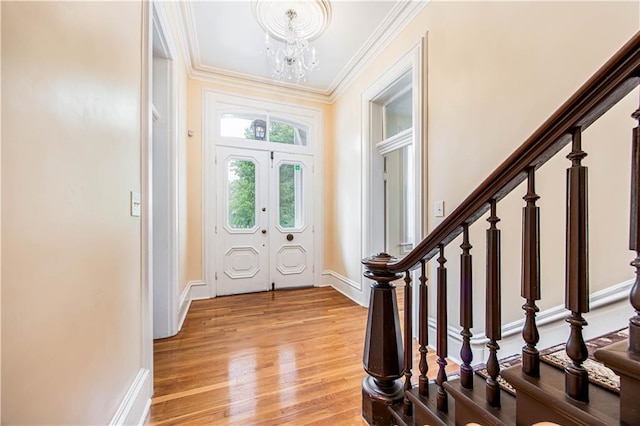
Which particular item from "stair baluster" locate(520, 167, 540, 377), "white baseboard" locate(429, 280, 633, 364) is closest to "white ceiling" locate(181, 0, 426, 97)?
"stair baluster" locate(520, 167, 540, 377)

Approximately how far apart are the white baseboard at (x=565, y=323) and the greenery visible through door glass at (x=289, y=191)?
2.84 meters

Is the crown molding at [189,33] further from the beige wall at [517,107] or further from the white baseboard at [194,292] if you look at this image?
the white baseboard at [194,292]

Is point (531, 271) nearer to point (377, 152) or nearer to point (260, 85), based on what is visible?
point (377, 152)

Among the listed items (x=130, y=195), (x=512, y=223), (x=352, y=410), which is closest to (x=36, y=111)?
(x=130, y=195)

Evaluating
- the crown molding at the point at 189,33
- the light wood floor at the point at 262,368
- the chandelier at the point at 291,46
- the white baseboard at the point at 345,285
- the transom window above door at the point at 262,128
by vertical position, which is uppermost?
the crown molding at the point at 189,33

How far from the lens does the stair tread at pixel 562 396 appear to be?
63cm

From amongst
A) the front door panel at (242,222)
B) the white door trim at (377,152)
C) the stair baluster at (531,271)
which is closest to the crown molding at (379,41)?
the white door trim at (377,152)

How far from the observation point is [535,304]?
2.92ft

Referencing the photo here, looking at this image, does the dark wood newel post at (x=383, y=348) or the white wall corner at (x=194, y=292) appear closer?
the dark wood newel post at (x=383, y=348)

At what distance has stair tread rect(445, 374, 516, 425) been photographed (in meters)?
0.84

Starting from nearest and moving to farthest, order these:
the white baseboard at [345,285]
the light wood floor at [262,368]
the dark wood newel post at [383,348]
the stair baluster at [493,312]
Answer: the stair baluster at [493,312] → the dark wood newel post at [383,348] → the light wood floor at [262,368] → the white baseboard at [345,285]

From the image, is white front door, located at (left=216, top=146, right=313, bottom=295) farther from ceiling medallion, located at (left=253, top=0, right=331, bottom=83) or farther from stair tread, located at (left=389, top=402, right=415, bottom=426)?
stair tread, located at (left=389, top=402, right=415, bottom=426)

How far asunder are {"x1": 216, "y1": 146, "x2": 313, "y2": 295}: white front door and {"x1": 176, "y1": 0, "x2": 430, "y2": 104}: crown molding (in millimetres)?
948

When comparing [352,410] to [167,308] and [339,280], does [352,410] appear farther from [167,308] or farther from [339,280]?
[339,280]
